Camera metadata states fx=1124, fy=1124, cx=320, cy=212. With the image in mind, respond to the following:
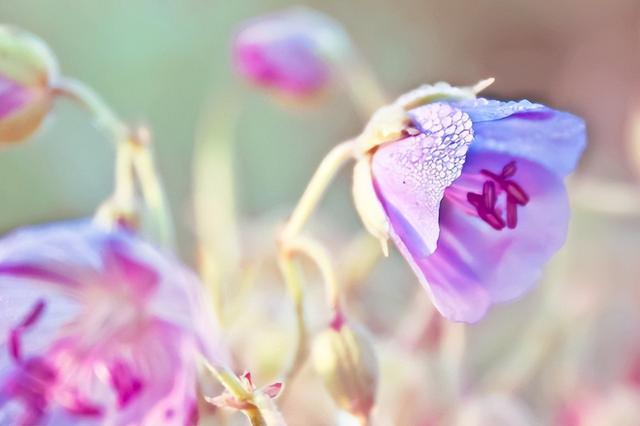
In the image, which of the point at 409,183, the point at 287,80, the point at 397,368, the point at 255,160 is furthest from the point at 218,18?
the point at 409,183

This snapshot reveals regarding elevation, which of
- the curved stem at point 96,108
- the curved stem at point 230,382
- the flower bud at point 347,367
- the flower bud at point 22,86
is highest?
the flower bud at point 22,86

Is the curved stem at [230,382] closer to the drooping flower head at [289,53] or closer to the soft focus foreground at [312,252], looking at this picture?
the soft focus foreground at [312,252]

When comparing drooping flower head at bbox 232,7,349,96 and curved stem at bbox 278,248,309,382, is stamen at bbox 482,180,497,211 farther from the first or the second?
drooping flower head at bbox 232,7,349,96

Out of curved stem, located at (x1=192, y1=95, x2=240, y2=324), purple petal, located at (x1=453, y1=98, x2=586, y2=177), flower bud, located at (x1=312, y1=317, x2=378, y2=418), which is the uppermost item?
purple petal, located at (x1=453, y1=98, x2=586, y2=177)

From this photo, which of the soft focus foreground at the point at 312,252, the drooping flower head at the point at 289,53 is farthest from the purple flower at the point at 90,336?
the drooping flower head at the point at 289,53

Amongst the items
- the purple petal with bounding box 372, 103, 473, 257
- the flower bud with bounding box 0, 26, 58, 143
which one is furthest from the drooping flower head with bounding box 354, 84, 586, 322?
the flower bud with bounding box 0, 26, 58, 143

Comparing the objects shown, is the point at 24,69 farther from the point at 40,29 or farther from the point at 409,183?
the point at 40,29

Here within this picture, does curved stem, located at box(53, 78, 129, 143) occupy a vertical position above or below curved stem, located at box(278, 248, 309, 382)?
above
